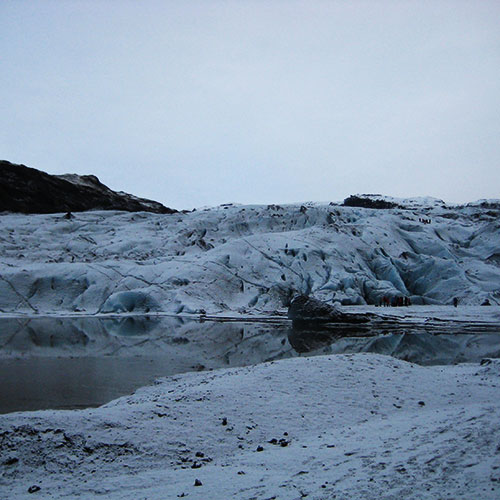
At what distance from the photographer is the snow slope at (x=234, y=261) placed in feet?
93.4

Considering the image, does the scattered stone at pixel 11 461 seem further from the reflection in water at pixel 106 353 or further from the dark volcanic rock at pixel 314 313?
the dark volcanic rock at pixel 314 313

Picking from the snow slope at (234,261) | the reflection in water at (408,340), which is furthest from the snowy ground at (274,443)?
the snow slope at (234,261)

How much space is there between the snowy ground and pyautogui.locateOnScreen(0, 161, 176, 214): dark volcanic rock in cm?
4476

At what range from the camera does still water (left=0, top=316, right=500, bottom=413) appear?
10837mm

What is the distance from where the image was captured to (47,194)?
52.7 meters

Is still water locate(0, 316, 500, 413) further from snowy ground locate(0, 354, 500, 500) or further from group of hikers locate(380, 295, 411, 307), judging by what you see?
group of hikers locate(380, 295, 411, 307)

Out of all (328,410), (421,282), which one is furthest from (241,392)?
(421,282)

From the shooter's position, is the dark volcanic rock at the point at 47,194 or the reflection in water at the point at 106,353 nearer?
the reflection in water at the point at 106,353

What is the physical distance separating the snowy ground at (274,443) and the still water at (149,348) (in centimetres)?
261

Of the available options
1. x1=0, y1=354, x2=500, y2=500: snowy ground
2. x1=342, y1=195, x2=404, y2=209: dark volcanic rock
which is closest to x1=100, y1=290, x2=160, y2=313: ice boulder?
x1=0, y1=354, x2=500, y2=500: snowy ground

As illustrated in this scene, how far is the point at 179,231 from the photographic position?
4056 centimetres

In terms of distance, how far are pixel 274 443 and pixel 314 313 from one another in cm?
1969

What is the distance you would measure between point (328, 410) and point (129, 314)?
69.3 feet

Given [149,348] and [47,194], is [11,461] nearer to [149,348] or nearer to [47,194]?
[149,348]
